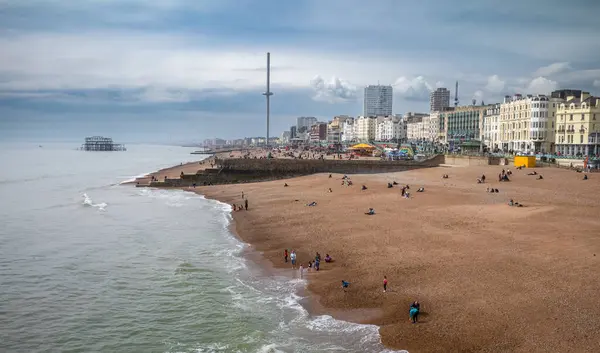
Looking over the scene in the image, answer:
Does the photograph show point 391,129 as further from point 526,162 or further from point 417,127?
point 526,162

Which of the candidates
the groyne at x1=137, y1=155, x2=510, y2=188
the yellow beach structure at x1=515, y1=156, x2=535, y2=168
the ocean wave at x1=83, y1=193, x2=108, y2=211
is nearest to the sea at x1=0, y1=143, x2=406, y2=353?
the ocean wave at x1=83, y1=193, x2=108, y2=211

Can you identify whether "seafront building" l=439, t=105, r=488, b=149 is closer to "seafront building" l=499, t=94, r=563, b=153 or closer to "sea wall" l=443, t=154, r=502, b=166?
"seafront building" l=499, t=94, r=563, b=153

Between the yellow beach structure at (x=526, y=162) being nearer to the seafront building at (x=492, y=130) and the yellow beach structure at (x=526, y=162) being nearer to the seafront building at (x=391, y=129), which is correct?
the seafront building at (x=492, y=130)

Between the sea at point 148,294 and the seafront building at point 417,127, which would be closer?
the sea at point 148,294

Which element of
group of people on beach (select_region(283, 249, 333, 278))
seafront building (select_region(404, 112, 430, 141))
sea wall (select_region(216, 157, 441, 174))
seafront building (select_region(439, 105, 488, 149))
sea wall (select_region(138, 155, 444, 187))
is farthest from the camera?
seafront building (select_region(404, 112, 430, 141))

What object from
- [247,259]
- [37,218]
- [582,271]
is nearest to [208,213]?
[37,218]

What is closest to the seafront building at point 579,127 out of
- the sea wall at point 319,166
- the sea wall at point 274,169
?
the sea wall at point 274,169

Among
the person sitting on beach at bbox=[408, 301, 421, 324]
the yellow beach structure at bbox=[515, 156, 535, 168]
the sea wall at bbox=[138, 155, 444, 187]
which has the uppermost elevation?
the yellow beach structure at bbox=[515, 156, 535, 168]

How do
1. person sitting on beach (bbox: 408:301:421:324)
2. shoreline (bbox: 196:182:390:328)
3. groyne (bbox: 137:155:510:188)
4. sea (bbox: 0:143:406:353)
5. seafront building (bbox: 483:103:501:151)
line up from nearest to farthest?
sea (bbox: 0:143:406:353)
person sitting on beach (bbox: 408:301:421:324)
shoreline (bbox: 196:182:390:328)
groyne (bbox: 137:155:510:188)
seafront building (bbox: 483:103:501:151)
